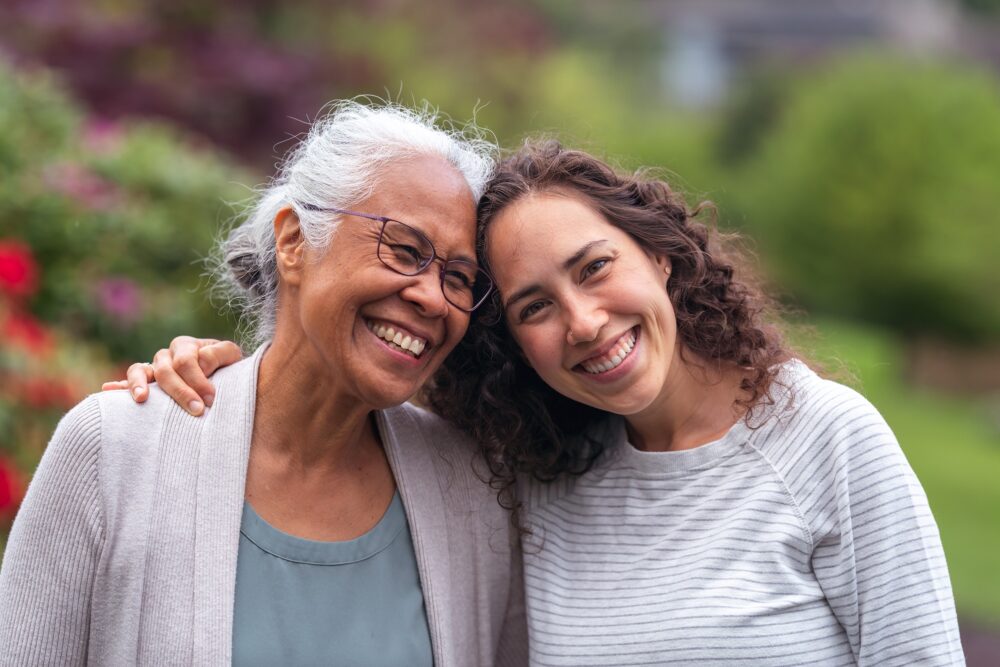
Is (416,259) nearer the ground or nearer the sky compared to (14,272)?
nearer the sky

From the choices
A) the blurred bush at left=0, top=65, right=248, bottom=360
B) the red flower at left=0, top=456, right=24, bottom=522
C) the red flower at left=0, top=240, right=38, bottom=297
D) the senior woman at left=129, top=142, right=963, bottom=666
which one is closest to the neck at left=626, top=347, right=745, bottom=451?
the senior woman at left=129, top=142, right=963, bottom=666

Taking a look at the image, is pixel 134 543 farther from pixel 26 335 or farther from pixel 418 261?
pixel 26 335

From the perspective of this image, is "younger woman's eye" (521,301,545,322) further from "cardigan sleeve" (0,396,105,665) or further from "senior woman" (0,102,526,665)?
"cardigan sleeve" (0,396,105,665)

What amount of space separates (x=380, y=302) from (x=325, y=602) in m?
0.64

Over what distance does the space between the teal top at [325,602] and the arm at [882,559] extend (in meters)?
0.88

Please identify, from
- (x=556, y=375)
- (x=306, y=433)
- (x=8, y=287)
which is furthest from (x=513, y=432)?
(x=8, y=287)

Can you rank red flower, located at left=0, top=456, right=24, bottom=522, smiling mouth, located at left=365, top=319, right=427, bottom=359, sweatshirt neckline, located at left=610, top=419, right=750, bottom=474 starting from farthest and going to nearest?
red flower, located at left=0, top=456, right=24, bottom=522, sweatshirt neckline, located at left=610, top=419, right=750, bottom=474, smiling mouth, located at left=365, top=319, right=427, bottom=359

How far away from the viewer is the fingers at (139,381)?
97.8 inches

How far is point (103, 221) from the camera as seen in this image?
5.12 metres

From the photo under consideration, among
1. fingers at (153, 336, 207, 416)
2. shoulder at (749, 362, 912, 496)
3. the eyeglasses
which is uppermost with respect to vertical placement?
shoulder at (749, 362, 912, 496)

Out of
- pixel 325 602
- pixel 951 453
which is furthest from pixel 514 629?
pixel 951 453

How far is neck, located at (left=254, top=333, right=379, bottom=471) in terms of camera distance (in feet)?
8.48

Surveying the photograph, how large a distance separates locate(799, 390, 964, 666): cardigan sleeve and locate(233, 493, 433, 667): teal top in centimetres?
88

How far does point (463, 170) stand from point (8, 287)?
254 centimetres
